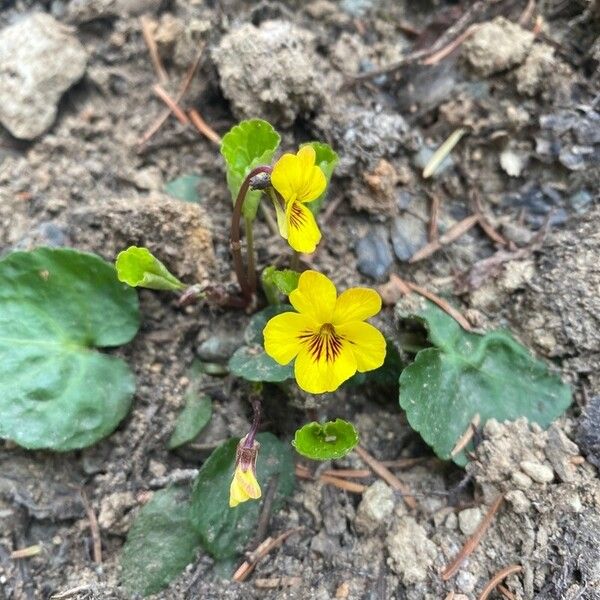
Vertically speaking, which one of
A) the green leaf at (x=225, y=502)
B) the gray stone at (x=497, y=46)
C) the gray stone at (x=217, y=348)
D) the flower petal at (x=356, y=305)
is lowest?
the green leaf at (x=225, y=502)

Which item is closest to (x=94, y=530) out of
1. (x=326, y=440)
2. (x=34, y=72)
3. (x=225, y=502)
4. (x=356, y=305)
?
(x=225, y=502)

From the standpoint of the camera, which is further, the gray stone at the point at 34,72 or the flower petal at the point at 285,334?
the gray stone at the point at 34,72

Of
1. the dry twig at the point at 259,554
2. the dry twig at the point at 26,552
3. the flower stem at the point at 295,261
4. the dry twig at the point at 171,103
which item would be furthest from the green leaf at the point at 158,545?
the dry twig at the point at 171,103

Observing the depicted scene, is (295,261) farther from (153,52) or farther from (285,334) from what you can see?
(153,52)

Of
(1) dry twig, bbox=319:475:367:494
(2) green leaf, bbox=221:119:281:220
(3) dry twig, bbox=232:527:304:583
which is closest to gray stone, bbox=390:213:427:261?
(2) green leaf, bbox=221:119:281:220

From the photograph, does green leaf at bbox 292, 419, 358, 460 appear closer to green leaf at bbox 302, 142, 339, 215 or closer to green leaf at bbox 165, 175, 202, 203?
green leaf at bbox 302, 142, 339, 215

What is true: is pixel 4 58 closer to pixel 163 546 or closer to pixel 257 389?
pixel 257 389

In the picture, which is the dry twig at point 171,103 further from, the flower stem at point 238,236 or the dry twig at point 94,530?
the dry twig at point 94,530
